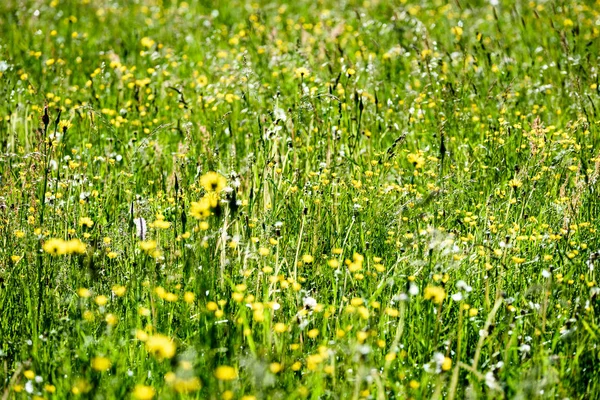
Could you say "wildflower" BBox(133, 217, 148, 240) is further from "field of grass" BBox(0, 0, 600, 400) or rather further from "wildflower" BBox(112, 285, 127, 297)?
"wildflower" BBox(112, 285, 127, 297)

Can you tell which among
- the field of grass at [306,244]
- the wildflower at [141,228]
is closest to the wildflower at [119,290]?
the field of grass at [306,244]

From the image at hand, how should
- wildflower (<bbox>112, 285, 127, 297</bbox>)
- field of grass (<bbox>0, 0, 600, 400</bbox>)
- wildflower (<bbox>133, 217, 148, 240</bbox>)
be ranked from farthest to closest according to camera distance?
wildflower (<bbox>133, 217, 148, 240</bbox>), wildflower (<bbox>112, 285, 127, 297</bbox>), field of grass (<bbox>0, 0, 600, 400</bbox>)

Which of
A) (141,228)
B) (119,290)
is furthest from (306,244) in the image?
(119,290)

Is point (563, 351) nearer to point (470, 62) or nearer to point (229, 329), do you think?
point (229, 329)

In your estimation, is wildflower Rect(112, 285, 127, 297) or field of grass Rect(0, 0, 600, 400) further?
wildflower Rect(112, 285, 127, 297)

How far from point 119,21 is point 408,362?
5.25 m

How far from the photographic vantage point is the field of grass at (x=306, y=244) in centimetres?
199

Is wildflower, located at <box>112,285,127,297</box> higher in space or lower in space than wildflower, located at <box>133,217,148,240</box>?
lower

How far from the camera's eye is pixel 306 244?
2711 millimetres

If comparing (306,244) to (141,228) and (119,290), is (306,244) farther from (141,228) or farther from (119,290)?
(119,290)

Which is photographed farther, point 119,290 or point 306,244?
point 306,244

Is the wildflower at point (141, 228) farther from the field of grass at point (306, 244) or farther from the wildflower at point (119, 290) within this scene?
the wildflower at point (119, 290)

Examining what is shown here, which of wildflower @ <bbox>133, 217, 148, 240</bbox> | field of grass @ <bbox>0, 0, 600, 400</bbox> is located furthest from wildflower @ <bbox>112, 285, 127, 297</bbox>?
wildflower @ <bbox>133, 217, 148, 240</bbox>

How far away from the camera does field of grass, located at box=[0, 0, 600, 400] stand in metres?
1.99
